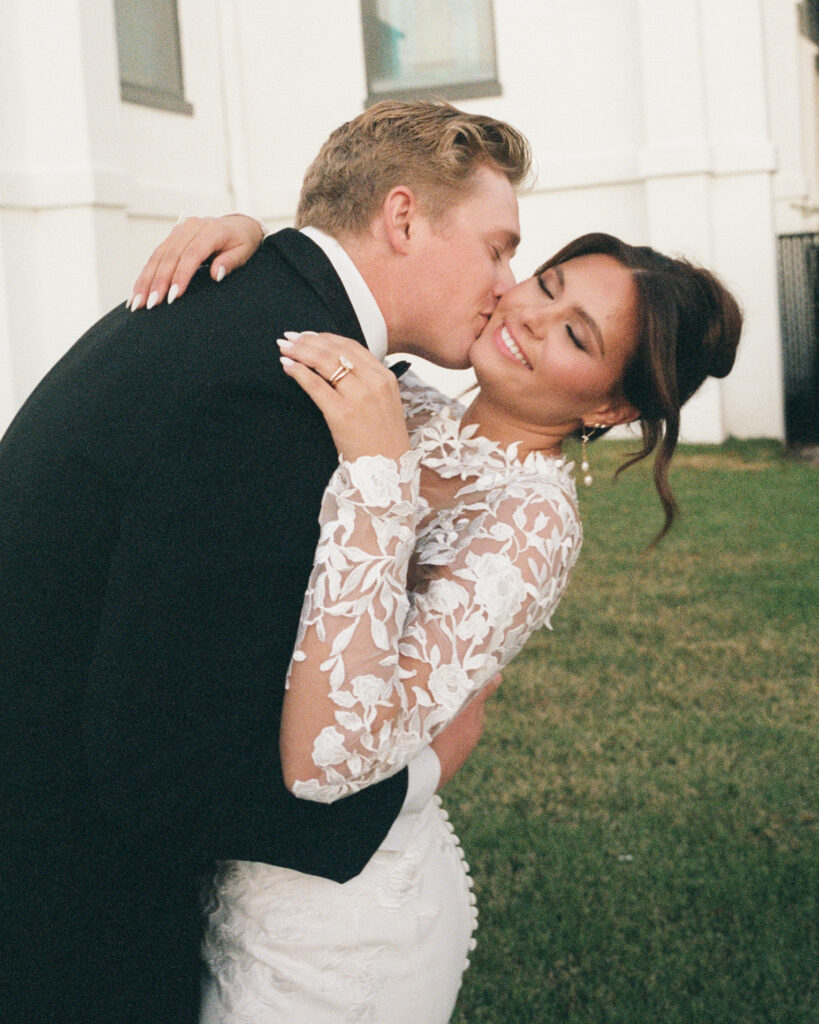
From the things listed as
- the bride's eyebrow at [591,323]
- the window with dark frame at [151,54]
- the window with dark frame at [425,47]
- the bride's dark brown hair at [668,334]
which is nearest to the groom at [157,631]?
the bride's eyebrow at [591,323]

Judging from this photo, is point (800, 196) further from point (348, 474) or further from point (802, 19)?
point (348, 474)

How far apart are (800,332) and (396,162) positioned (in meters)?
12.6

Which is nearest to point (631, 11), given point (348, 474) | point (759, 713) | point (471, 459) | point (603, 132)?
point (603, 132)

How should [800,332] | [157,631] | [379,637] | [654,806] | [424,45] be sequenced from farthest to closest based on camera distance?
[800,332], [424,45], [654,806], [379,637], [157,631]

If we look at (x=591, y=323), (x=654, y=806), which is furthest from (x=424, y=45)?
(x=591, y=323)

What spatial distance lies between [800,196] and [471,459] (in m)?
18.7

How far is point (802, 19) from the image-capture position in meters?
20.8

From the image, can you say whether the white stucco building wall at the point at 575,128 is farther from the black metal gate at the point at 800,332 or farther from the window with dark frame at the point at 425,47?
the black metal gate at the point at 800,332

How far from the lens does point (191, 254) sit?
2.14m

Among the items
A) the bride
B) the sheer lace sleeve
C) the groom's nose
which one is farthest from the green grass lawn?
the groom's nose

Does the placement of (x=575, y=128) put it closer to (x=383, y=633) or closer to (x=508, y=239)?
(x=508, y=239)

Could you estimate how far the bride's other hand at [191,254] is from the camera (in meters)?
2.04

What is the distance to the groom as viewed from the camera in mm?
1748

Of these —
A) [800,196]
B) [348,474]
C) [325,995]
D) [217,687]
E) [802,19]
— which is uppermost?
[802,19]
